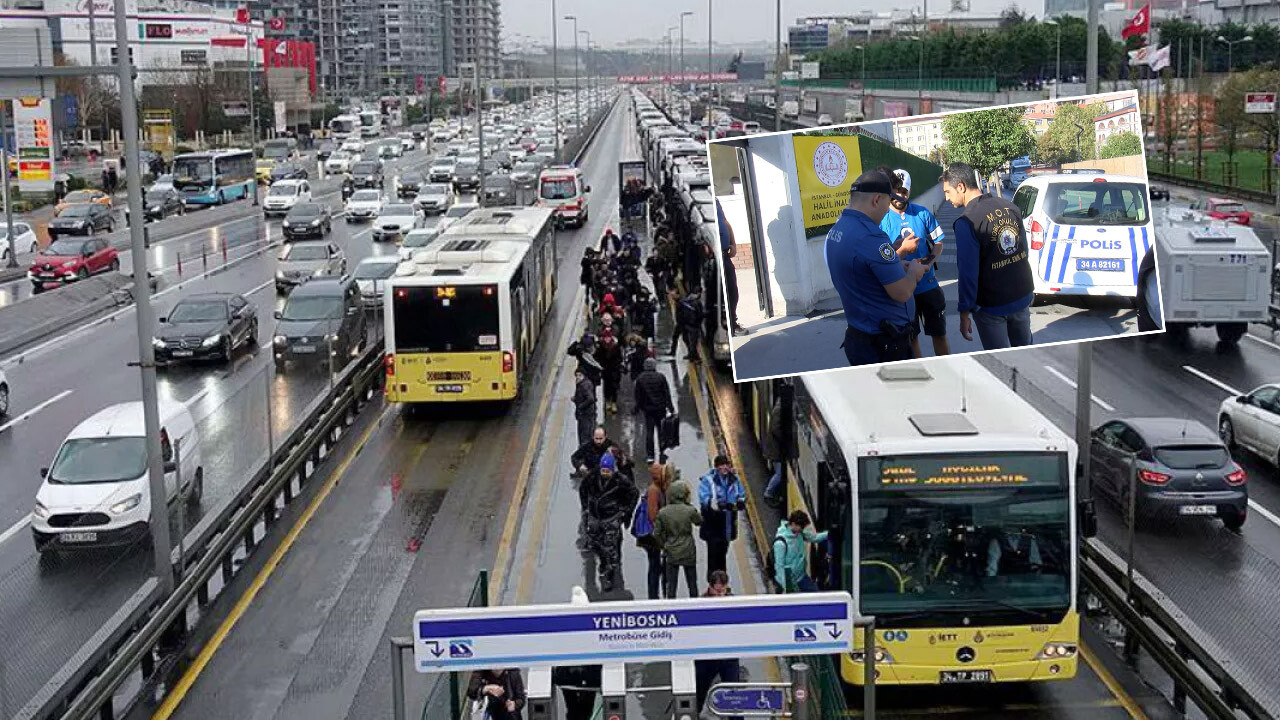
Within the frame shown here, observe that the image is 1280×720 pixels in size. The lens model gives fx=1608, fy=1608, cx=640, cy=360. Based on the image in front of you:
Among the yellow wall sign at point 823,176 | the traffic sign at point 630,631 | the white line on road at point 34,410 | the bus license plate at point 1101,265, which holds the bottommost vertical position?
the white line on road at point 34,410

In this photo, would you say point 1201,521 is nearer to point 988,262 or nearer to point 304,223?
point 988,262

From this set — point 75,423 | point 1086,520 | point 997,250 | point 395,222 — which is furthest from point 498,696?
point 395,222

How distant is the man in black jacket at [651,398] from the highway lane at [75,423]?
5.14 m

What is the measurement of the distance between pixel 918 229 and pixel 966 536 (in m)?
3.19

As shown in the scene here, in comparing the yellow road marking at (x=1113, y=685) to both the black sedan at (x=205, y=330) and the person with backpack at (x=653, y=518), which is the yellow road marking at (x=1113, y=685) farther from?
the black sedan at (x=205, y=330)

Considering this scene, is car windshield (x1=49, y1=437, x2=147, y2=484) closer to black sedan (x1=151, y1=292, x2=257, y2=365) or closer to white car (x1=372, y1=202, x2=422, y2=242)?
black sedan (x1=151, y1=292, x2=257, y2=365)

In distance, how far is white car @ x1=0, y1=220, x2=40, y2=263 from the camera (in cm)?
5244

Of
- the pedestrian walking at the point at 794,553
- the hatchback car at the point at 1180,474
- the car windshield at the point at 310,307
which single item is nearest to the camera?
the pedestrian walking at the point at 794,553

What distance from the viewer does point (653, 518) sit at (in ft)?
53.6

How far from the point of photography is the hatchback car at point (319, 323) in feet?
102

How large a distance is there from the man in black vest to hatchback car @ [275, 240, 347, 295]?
3380 centimetres

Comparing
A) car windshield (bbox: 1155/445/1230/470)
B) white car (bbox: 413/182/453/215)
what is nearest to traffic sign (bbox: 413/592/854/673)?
car windshield (bbox: 1155/445/1230/470)

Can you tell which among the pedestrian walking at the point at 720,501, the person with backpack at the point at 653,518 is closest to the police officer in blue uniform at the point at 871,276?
the pedestrian walking at the point at 720,501

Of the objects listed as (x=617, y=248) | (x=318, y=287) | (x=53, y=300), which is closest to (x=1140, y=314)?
(x=318, y=287)
